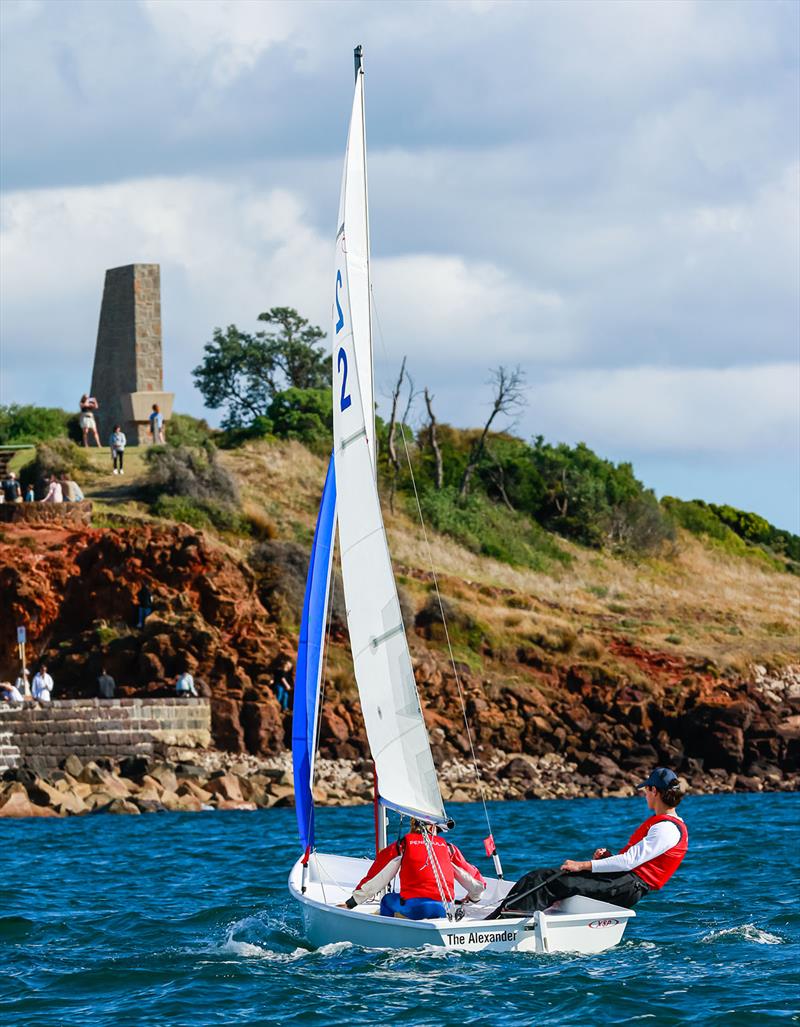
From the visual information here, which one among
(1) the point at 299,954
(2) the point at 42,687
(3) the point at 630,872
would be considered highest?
(2) the point at 42,687

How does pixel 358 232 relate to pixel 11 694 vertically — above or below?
above

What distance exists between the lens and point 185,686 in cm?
3766

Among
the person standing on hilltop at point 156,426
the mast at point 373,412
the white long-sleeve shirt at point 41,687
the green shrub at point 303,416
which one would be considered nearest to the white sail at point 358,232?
the mast at point 373,412

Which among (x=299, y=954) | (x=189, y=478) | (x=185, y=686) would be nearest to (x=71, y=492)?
(x=189, y=478)

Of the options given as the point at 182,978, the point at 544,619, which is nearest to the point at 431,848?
the point at 182,978

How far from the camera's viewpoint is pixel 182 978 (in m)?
14.9

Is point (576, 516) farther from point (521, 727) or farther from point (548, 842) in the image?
point (548, 842)

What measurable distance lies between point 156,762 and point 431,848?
21.0m

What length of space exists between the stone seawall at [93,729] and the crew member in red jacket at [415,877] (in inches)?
796

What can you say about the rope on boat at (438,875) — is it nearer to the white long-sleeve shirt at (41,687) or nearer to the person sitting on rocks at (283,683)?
the white long-sleeve shirt at (41,687)

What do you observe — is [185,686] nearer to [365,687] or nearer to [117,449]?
[117,449]

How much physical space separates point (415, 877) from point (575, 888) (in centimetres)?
141

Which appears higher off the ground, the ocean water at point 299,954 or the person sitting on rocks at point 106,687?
the person sitting on rocks at point 106,687

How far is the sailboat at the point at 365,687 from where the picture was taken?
14.6 metres
